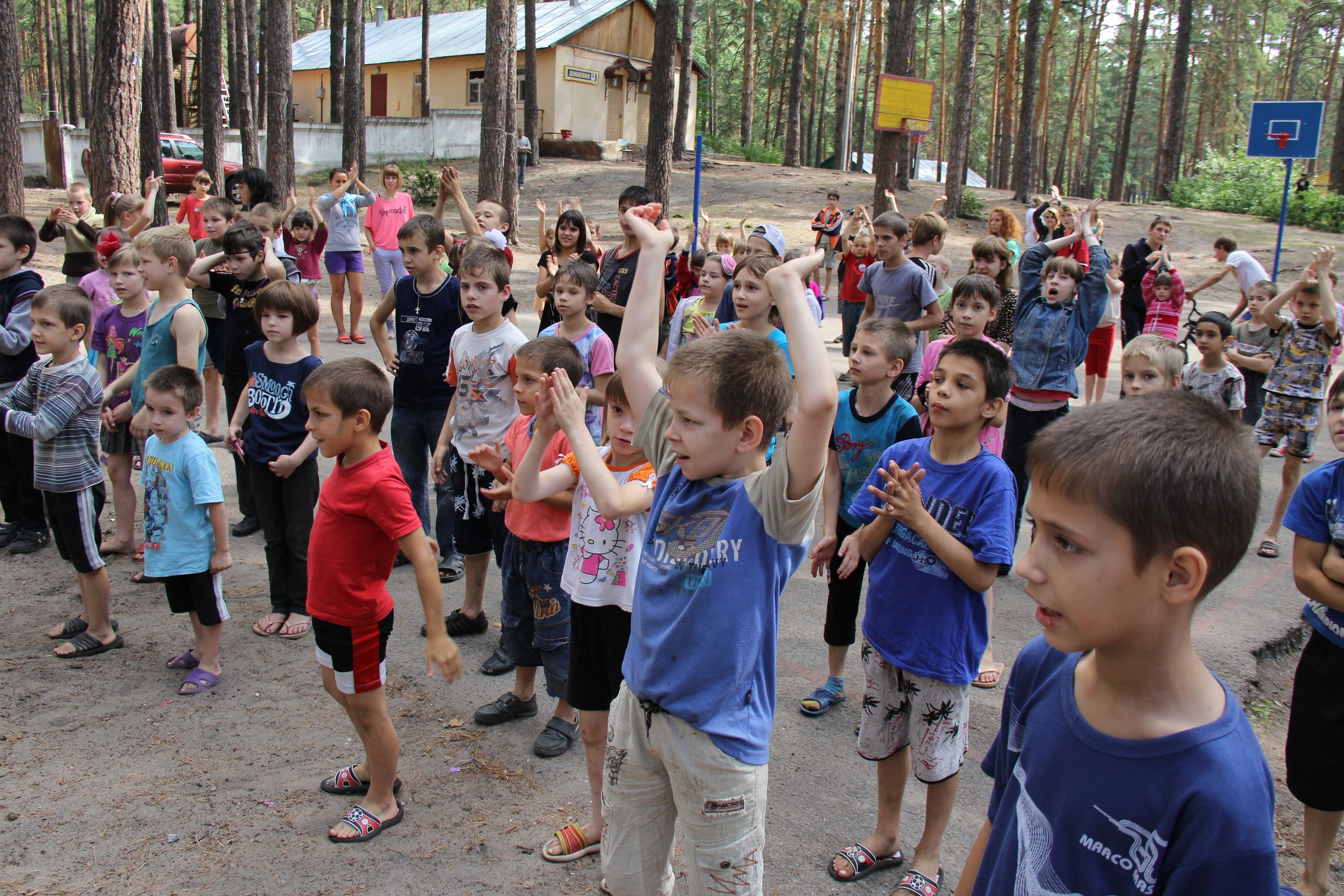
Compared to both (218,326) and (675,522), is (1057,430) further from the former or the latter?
(218,326)

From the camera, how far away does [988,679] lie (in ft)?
14.4

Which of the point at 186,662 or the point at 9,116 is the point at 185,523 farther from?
the point at 9,116

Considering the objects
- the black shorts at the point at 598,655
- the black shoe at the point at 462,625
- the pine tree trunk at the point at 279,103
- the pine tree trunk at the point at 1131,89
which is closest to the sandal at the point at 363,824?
the black shorts at the point at 598,655

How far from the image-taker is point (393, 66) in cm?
4356

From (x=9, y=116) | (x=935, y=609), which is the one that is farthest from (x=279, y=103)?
(x=935, y=609)

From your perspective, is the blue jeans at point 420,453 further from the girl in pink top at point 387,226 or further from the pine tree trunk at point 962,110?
the pine tree trunk at point 962,110

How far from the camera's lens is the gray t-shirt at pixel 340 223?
11312 mm

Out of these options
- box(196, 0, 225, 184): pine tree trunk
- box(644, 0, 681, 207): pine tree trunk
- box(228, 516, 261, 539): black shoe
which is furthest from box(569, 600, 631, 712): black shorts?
box(196, 0, 225, 184): pine tree trunk

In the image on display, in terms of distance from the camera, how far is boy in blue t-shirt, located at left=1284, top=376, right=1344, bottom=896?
2684 mm

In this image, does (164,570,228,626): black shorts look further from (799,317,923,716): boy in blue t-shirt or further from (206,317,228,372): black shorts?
(206,317,228,372): black shorts

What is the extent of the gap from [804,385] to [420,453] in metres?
3.79

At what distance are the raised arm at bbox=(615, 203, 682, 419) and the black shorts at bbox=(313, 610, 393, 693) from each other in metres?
1.35

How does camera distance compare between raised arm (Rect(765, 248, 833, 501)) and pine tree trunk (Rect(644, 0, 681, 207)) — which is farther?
pine tree trunk (Rect(644, 0, 681, 207))

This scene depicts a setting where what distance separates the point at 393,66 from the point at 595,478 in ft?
155
